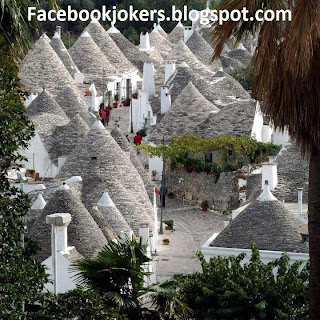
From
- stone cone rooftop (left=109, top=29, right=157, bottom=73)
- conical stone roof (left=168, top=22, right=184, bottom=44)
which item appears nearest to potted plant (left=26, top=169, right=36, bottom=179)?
stone cone rooftop (left=109, top=29, right=157, bottom=73)

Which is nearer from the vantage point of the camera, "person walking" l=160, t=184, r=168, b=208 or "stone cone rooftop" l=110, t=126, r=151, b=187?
"stone cone rooftop" l=110, t=126, r=151, b=187

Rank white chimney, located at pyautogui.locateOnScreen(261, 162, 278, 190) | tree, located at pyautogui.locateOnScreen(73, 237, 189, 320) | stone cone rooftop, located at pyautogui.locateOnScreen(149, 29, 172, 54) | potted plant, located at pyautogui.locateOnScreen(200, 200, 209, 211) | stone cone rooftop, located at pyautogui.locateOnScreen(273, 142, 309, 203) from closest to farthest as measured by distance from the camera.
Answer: tree, located at pyautogui.locateOnScreen(73, 237, 189, 320)
stone cone rooftop, located at pyautogui.locateOnScreen(273, 142, 309, 203)
white chimney, located at pyautogui.locateOnScreen(261, 162, 278, 190)
potted plant, located at pyautogui.locateOnScreen(200, 200, 209, 211)
stone cone rooftop, located at pyautogui.locateOnScreen(149, 29, 172, 54)

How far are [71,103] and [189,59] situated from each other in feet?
56.2

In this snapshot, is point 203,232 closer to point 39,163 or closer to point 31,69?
point 39,163

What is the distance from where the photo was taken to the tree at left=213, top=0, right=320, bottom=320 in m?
18.4

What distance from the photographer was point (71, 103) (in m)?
60.5

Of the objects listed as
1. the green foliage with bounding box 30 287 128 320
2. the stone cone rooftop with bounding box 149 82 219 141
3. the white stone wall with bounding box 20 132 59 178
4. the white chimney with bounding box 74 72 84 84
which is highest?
the green foliage with bounding box 30 287 128 320

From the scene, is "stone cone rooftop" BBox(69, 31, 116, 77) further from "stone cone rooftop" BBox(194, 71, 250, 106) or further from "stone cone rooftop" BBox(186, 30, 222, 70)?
"stone cone rooftop" BBox(186, 30, 222, 70)

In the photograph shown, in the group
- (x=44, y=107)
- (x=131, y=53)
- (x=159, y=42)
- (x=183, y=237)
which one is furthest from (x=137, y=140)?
(x=159, y=42)

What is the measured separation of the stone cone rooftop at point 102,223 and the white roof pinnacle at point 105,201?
0.64 meters

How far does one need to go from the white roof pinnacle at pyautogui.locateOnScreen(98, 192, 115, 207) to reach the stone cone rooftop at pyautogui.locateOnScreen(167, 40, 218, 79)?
119 feet

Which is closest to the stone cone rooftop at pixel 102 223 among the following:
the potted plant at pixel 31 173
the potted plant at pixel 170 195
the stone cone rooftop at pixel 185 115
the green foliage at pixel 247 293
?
the green foliage at pixel 247 293

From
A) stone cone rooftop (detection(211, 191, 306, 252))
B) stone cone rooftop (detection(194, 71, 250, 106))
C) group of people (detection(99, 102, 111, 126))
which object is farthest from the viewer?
stone cone rooftop (detection(194, 71, 250, 106))

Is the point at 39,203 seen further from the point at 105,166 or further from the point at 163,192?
the point at 163,192
